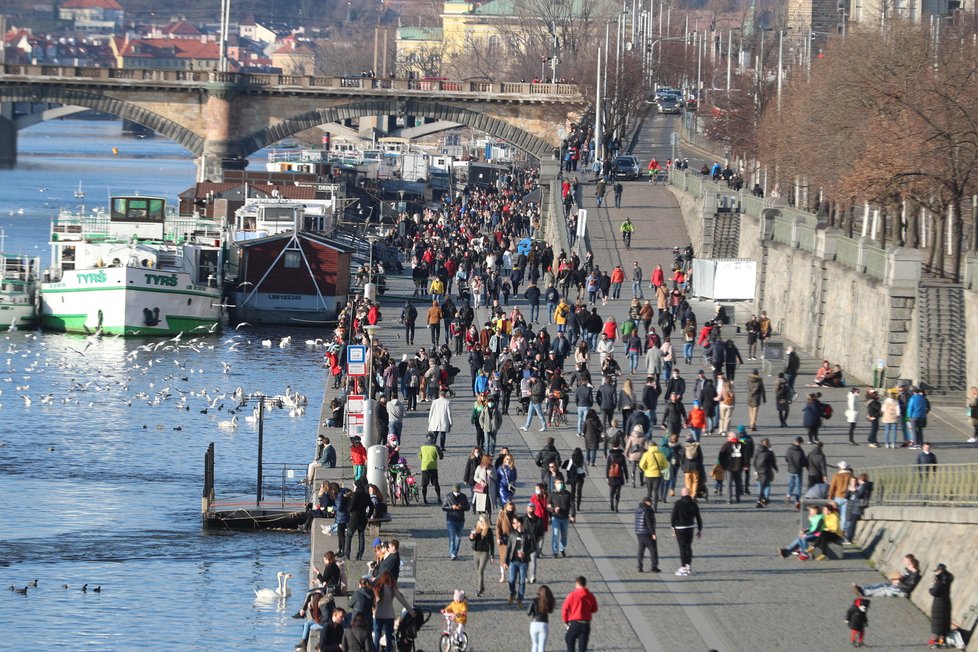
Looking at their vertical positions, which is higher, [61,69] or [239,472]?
[61,69]

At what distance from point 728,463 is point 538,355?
11735 mm

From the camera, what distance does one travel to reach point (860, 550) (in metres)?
29.2

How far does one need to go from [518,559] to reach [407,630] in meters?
2.79

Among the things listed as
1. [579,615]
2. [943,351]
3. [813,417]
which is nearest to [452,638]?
[579,615]

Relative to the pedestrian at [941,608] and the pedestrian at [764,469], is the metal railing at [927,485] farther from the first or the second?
the pedestrian at [941,608]

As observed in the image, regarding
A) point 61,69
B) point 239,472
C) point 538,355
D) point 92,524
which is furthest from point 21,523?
point 61,69

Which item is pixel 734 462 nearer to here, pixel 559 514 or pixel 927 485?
pixel 927 485

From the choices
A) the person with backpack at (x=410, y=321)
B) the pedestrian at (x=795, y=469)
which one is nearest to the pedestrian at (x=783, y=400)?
the pedestrian at (x=795, y=469)

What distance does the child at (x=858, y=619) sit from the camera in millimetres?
24203

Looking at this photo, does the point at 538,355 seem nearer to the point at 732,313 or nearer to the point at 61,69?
the point at 732,313

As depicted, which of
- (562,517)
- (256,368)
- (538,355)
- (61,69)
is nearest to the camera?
(562,517)

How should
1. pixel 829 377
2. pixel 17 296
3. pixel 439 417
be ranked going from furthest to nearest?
pixel 17 296, pixel 829 377, pixel 439 417

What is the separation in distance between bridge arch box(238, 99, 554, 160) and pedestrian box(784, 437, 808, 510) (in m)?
82.6

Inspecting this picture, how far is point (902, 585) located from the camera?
1040 inches
